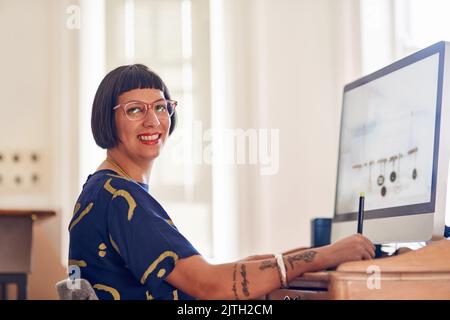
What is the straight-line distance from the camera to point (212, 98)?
13.6 ft

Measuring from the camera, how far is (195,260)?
62.7 inches

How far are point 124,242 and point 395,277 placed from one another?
559 millimetres

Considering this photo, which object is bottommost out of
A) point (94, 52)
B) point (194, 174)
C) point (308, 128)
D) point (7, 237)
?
point (7, 237)

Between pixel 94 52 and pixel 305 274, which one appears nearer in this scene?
pixel 305 274

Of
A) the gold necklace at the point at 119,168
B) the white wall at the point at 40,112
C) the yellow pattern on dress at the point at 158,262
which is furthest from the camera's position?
the white wall at the point at 40,112

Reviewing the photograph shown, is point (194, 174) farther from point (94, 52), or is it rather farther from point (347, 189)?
point (347, 189)

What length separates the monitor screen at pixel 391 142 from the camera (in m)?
1.84

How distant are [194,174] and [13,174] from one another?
1.03 metres

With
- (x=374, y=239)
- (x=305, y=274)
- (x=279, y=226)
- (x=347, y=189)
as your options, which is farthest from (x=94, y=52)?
(x=305, y=274)

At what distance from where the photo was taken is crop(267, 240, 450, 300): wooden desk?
1522mm

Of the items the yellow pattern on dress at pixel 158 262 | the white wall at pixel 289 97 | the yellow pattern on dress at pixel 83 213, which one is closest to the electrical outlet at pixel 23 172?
the white wall at pixel 289 97

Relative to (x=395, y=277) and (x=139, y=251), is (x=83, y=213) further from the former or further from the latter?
(x=395, y=277)

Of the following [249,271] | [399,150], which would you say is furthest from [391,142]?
[249,271]

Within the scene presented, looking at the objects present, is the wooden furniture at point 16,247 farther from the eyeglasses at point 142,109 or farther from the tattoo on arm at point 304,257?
the tattoo on arm at point 304,257
